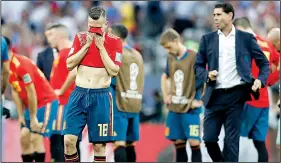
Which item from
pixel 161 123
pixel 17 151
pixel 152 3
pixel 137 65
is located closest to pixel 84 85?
pixel 137 65

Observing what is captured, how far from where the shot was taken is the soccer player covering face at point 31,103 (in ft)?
45.4

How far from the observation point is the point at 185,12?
24.7 metres

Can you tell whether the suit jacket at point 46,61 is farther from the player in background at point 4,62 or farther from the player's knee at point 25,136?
the player in background at point 4,62

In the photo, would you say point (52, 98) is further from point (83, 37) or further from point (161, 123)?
point (161, 123)

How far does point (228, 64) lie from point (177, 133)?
273cm

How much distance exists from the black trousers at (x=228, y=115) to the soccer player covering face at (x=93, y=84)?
6.53 ft

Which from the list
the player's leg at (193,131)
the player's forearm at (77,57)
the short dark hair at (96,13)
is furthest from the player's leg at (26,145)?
the short dark hair at (96,13)

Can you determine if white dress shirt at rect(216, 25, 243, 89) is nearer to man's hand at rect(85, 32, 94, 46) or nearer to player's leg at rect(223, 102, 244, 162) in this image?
player's leg at rect(223, 102, 244, 162)

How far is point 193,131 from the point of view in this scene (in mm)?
15234

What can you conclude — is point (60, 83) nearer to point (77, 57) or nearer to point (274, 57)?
point (274, 57)

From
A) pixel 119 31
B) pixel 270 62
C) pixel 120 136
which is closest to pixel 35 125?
pixel 120 136

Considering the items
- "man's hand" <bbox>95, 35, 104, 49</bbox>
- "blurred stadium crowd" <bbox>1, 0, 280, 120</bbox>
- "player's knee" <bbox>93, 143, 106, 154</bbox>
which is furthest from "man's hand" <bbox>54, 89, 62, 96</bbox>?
"blurred stadium crowd" <bbox>1, 0, 280, 120</bbox>

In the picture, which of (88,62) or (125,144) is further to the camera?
(125,144)

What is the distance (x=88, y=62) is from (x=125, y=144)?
12.7ft
